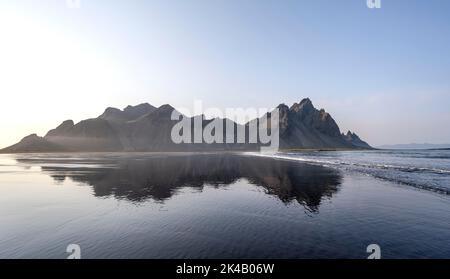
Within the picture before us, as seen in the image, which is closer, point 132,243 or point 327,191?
point 132,243

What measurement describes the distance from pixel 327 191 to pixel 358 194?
7.57 feet

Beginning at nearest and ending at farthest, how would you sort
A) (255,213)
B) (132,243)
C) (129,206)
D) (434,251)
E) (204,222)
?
(434,251) → (132,243) → (204,222) → (255,213) → (129,206)

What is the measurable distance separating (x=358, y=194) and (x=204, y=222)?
13.7 m

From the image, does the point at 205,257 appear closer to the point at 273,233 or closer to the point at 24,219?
the point at 273,233

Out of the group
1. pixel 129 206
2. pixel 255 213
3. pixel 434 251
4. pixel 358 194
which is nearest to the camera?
pixel 434 251

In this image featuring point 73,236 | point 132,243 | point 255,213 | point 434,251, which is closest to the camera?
point 434,251

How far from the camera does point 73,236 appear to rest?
11.2 metres
